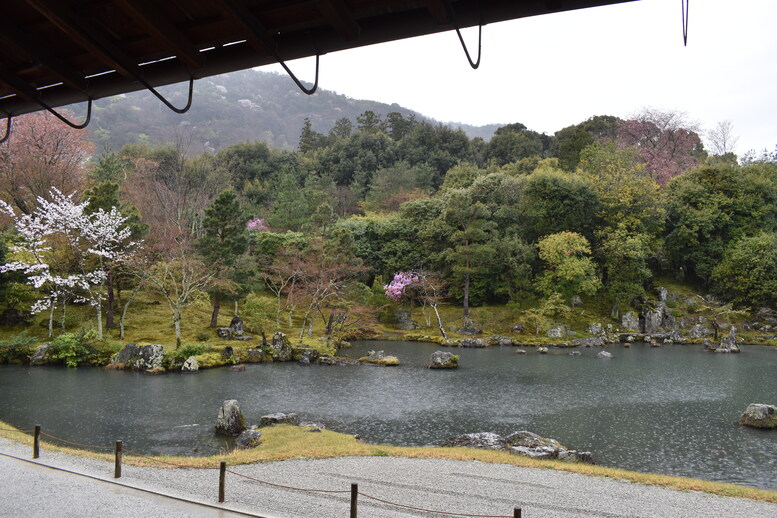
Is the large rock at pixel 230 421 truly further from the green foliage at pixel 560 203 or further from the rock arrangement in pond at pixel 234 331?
the green foliage at pixel 560 203

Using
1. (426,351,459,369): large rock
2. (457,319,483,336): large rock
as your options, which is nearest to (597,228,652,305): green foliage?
(457,319,483,336): large rock

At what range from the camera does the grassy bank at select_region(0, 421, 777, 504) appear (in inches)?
369

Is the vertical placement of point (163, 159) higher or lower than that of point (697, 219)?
higher

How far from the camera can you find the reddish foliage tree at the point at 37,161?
32.0m

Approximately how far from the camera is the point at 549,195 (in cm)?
4009

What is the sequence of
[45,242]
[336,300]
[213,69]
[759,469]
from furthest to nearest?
[336,300] < [45,242] < [759,469] < [213,69]

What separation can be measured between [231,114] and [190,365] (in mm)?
108086

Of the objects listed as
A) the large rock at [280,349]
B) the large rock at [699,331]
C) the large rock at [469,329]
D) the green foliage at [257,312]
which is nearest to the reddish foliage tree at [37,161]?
the green foliage at [257,312]

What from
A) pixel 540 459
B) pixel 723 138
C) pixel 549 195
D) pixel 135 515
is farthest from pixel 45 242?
pixel 723 138

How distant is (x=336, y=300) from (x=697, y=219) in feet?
101

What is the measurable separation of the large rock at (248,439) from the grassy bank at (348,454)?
181 mm

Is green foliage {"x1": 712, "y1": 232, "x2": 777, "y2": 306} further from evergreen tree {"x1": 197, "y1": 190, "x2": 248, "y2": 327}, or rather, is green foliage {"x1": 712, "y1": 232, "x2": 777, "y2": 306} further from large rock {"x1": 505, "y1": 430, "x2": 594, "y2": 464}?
evergreen tree {"x1": 197, "y1": 190, "x2": 248, "y2": 327}

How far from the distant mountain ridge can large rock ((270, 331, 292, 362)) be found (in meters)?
59.7

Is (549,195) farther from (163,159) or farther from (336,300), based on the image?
(163,159)
